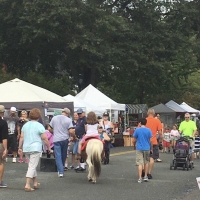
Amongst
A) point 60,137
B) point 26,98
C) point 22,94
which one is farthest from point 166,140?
point 60,137

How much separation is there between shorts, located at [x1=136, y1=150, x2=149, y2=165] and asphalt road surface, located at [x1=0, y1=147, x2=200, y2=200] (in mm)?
501

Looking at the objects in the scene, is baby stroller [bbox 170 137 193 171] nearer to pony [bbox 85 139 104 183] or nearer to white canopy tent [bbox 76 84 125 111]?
pony [bbox 85 139 104 183]

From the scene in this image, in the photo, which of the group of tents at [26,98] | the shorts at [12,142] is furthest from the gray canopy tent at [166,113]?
the shorts at [12,142]

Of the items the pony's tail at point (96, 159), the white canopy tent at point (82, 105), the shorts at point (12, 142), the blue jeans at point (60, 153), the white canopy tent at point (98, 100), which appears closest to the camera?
the pony's tail at point (96, 159)

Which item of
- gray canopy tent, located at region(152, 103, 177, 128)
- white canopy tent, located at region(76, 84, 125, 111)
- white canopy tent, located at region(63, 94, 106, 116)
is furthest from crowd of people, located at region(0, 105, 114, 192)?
gray canopy tent, located at region(152, 103, 177, 128)

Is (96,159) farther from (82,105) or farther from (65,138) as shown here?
(82,105)

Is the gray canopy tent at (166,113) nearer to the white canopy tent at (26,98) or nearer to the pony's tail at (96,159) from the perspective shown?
the white canopy tent at (26,98)

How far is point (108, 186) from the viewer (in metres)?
12.0

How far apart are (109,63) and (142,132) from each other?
69.8ft

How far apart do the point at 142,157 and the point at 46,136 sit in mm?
2663

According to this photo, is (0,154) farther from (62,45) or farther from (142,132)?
(62,45)

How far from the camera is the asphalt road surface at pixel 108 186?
10.5 meters

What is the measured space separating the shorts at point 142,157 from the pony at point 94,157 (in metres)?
0.91

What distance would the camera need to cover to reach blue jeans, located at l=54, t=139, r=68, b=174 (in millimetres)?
13336
